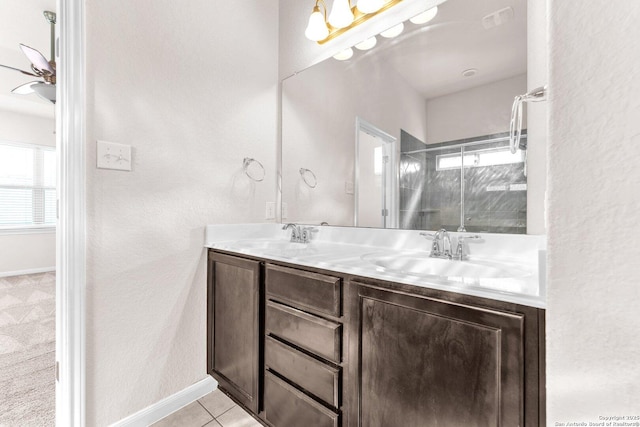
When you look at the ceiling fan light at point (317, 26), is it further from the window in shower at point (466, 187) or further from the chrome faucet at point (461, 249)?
the chrome faucet at point (461, 249)

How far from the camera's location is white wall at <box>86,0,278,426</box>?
4.25 feet

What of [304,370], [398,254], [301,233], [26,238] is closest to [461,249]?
[398,254]

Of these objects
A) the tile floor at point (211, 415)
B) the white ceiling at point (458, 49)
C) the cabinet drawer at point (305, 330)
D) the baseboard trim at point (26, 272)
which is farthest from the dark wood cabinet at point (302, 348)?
the baseboard trim at point (26, 272)

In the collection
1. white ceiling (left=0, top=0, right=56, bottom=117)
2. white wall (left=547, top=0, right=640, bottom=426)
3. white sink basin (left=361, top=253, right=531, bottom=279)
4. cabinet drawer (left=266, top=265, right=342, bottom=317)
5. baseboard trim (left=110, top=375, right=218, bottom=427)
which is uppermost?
white ceiling (left=0, top=0, right=56, bottom=117)

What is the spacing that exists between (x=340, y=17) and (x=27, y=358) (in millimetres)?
2934

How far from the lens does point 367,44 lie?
5.27 feet

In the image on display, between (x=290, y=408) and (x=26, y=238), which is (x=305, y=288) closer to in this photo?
(x=290, y=408)

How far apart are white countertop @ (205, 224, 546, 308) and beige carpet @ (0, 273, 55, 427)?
1.17 m

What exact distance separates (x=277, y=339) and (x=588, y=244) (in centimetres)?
117

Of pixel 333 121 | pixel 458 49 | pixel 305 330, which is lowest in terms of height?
pixel 305 330

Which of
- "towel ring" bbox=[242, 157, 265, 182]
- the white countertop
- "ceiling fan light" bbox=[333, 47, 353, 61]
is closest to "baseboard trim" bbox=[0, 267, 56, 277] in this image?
the white countertop

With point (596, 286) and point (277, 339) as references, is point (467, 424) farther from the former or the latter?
point (277, 339)

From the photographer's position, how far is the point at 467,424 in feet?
2.45

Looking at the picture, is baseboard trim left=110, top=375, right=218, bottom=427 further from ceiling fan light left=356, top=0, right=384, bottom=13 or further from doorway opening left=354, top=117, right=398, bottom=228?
ceiling fan light left=356, top=0, right=384, bottom=13
